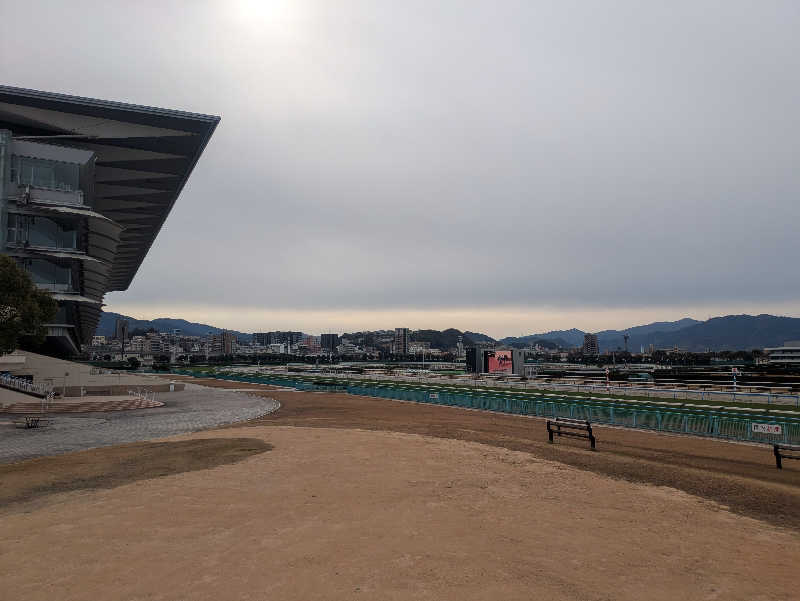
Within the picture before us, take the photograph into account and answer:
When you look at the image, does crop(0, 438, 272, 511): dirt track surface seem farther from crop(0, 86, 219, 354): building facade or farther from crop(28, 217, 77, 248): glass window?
crop(28, 217, 77, 248): glass window

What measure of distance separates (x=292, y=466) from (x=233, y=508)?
3.82 meters

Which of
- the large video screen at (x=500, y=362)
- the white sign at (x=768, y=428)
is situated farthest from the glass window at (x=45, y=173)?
the large video screen at (x=500, y=362)

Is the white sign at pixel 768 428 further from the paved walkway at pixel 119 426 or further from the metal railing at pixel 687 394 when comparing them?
the paved walkway at pixel 119 426

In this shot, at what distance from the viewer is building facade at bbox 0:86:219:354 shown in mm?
45219

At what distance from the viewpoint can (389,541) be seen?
330 inches

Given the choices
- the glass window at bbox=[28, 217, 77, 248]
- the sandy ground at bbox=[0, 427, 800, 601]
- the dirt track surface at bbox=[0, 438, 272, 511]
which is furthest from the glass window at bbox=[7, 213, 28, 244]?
the sandy ground at bbox=[0, 427, 800, 601]

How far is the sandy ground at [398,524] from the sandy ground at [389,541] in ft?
0.13

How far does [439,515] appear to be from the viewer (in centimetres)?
971

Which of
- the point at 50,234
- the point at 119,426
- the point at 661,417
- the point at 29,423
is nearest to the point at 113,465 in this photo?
the point at 119,426

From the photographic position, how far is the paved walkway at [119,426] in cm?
1905

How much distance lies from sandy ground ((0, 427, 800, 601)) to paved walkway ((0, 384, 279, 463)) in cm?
923

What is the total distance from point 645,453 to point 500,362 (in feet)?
192

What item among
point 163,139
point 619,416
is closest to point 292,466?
point 619,416

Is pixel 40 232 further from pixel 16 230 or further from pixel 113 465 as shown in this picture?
pixel 113 465
